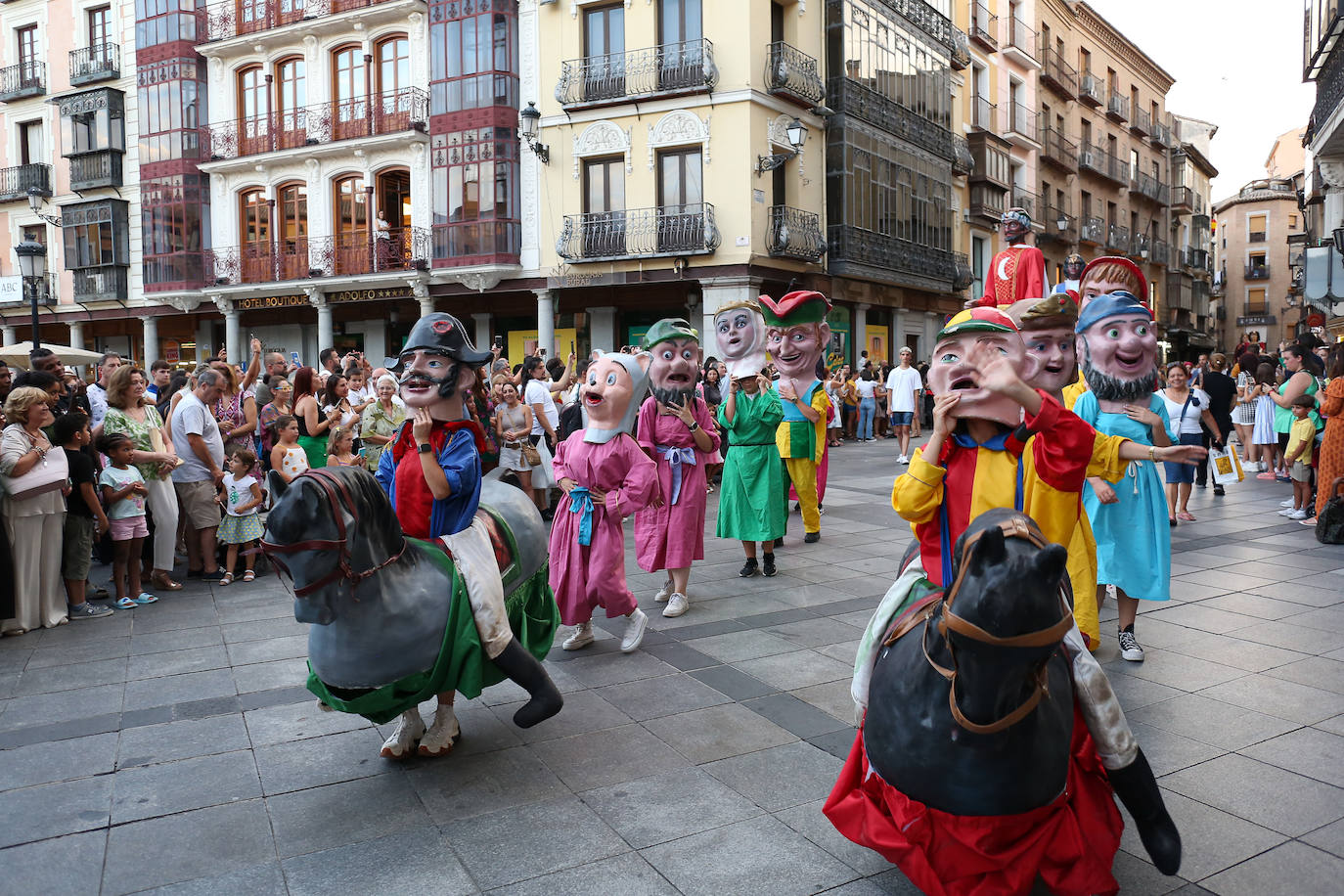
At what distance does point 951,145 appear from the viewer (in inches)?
1064

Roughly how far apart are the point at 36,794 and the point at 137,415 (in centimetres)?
407

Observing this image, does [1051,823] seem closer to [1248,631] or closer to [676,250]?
[1248,631]

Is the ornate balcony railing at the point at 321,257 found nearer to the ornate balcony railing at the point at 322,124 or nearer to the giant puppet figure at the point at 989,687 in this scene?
the ornate balcony railing at the point at 322,124

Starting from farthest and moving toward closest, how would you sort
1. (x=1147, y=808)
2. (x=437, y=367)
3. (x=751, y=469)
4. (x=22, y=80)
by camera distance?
(x=22, y=80)
(x=751, y=469)
(x=437, y=367)
(x=1147, y=808)

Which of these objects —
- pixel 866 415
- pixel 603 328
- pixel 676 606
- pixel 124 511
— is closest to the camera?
pixel 676 606

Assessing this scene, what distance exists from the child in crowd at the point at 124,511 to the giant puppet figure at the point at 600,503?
130 inches

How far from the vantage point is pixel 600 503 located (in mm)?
5367

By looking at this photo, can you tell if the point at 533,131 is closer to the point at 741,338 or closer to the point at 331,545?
the point at 741,338

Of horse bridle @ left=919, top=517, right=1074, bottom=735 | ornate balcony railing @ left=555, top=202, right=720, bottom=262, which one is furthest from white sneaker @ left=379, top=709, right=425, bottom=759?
ornate balcony railing @ left=555, top=202, right=720, bottom=262

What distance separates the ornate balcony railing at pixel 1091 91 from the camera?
115ft

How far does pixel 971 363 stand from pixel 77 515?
239 inches

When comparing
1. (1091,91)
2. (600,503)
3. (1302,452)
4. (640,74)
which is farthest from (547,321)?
(1091,91)

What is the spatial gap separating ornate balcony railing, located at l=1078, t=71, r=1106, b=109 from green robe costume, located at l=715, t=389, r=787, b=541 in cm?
3341

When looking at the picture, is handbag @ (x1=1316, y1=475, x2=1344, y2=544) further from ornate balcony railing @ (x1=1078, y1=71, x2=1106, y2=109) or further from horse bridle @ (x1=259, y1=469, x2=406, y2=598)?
ornate balcony railing @ (x1=1078, y1=71, x2=1106, y2=109)
